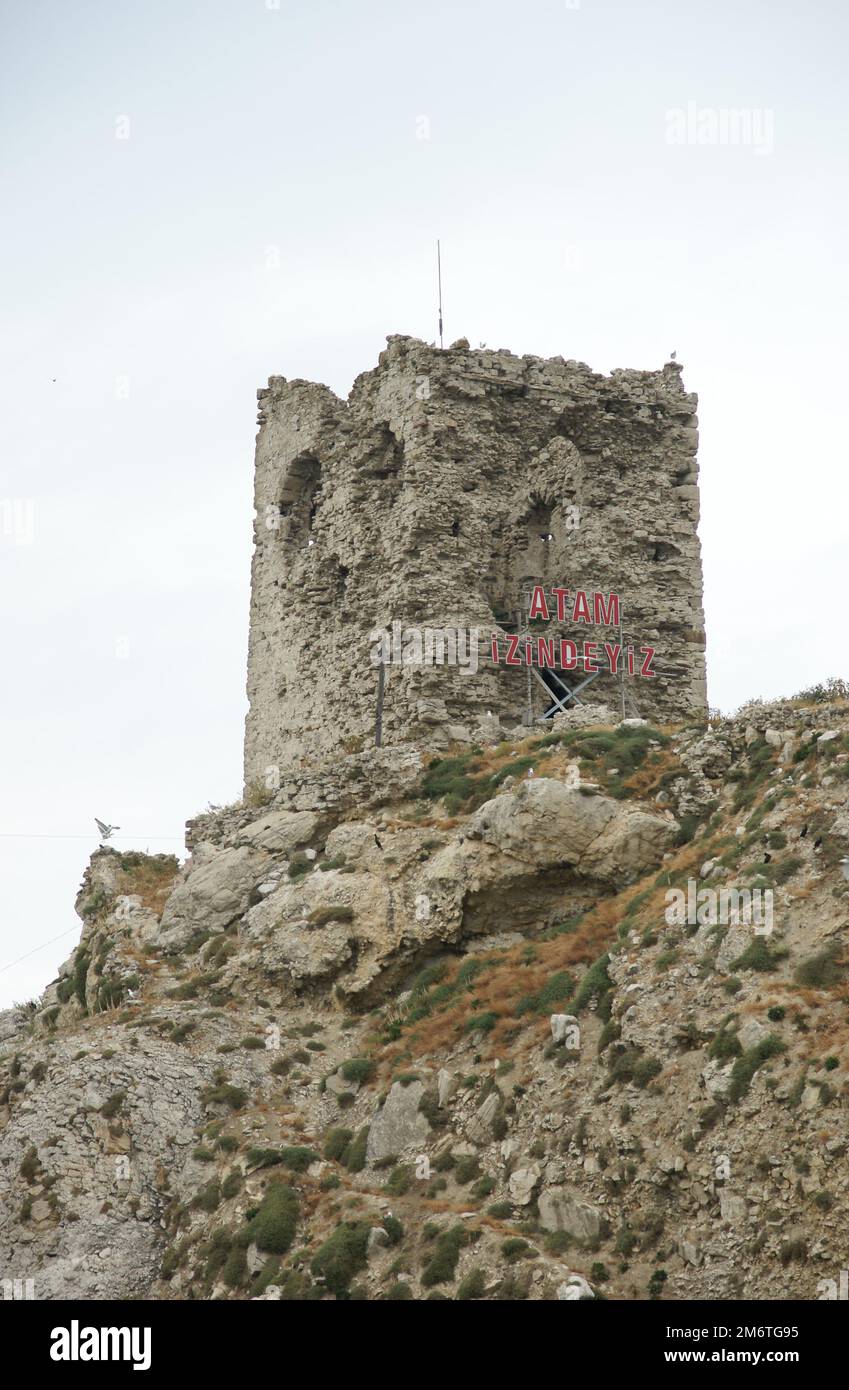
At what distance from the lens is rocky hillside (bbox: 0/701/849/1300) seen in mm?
25125

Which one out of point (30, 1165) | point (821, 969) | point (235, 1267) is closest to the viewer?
point (821, 969)

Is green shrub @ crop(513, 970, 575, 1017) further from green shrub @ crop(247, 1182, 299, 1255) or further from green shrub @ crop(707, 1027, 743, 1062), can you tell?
green shrub @ crop(247, 1182, 299, 1255)

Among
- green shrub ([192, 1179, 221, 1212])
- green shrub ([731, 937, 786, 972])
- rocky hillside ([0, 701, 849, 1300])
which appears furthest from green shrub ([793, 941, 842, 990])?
green shrub ([192, 1179, 221, 1212])

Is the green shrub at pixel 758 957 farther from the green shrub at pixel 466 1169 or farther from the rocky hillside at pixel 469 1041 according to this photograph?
the green shrub at pixel 466 1169

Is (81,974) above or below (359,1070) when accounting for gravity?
above

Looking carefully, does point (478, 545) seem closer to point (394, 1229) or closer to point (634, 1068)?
point (634, 1068)

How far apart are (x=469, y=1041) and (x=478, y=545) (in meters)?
13.8

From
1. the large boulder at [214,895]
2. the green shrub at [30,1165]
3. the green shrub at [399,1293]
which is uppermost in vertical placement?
the large boulder at [214,895]

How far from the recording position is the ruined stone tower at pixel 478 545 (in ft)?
134

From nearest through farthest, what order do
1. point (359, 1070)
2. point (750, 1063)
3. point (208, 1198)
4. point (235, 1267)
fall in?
point (750, 1063) → point (235, 1267) → point (208, 1198) → point (359, 1070)

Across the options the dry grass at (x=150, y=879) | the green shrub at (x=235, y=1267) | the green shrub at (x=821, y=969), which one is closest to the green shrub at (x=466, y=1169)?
the green shrub at (x=235, y=1267)

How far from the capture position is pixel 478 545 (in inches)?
1631

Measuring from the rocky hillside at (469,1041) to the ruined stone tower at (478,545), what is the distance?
3.03 m

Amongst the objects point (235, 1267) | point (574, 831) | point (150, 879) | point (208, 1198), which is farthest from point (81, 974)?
point (235, 1267)
